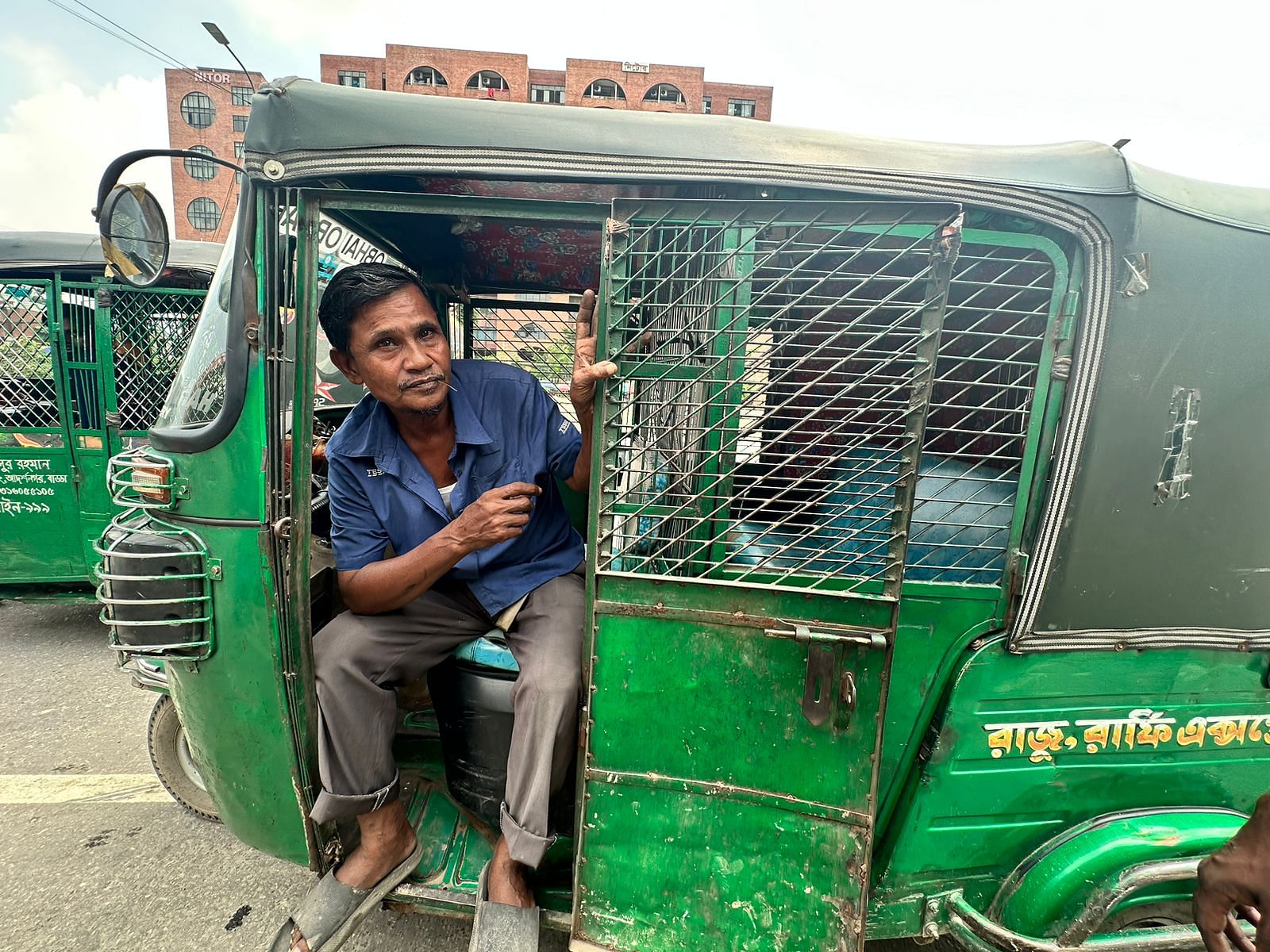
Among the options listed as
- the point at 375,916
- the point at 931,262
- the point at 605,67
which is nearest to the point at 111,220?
the point at 931,262

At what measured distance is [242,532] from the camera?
1.67 m

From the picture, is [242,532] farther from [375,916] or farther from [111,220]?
[375,916]

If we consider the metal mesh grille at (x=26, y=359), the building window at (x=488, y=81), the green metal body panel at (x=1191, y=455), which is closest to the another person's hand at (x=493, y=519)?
the green metal body panel at (x=1191, y=455)

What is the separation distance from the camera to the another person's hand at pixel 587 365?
147 cm

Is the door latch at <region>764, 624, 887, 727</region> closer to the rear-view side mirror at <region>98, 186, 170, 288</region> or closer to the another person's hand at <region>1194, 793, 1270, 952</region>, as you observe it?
the another person's hand at <region>1194, 793, 1270, 952</region>

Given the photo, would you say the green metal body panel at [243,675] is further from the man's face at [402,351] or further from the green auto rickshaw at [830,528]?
the man's face at [402,351]

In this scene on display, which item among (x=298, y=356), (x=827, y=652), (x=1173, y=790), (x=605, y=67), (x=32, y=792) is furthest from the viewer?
(x=605, y=67)

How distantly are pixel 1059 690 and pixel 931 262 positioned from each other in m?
1.13

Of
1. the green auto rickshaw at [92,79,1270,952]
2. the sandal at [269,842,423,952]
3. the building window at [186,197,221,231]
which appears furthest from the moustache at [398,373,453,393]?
the building window at [186,197,221,231]

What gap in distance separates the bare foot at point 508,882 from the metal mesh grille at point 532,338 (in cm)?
142

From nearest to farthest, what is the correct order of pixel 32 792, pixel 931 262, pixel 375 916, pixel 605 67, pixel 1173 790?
pixel 931 262, pixel 1173 790, pixel 375 916, pixel 32 792, pixel 605 67

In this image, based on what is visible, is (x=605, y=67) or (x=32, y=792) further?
(x=605, y=67)

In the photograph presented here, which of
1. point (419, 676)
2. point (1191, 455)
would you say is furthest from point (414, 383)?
point (1191, 455)

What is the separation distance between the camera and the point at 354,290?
1.82m
